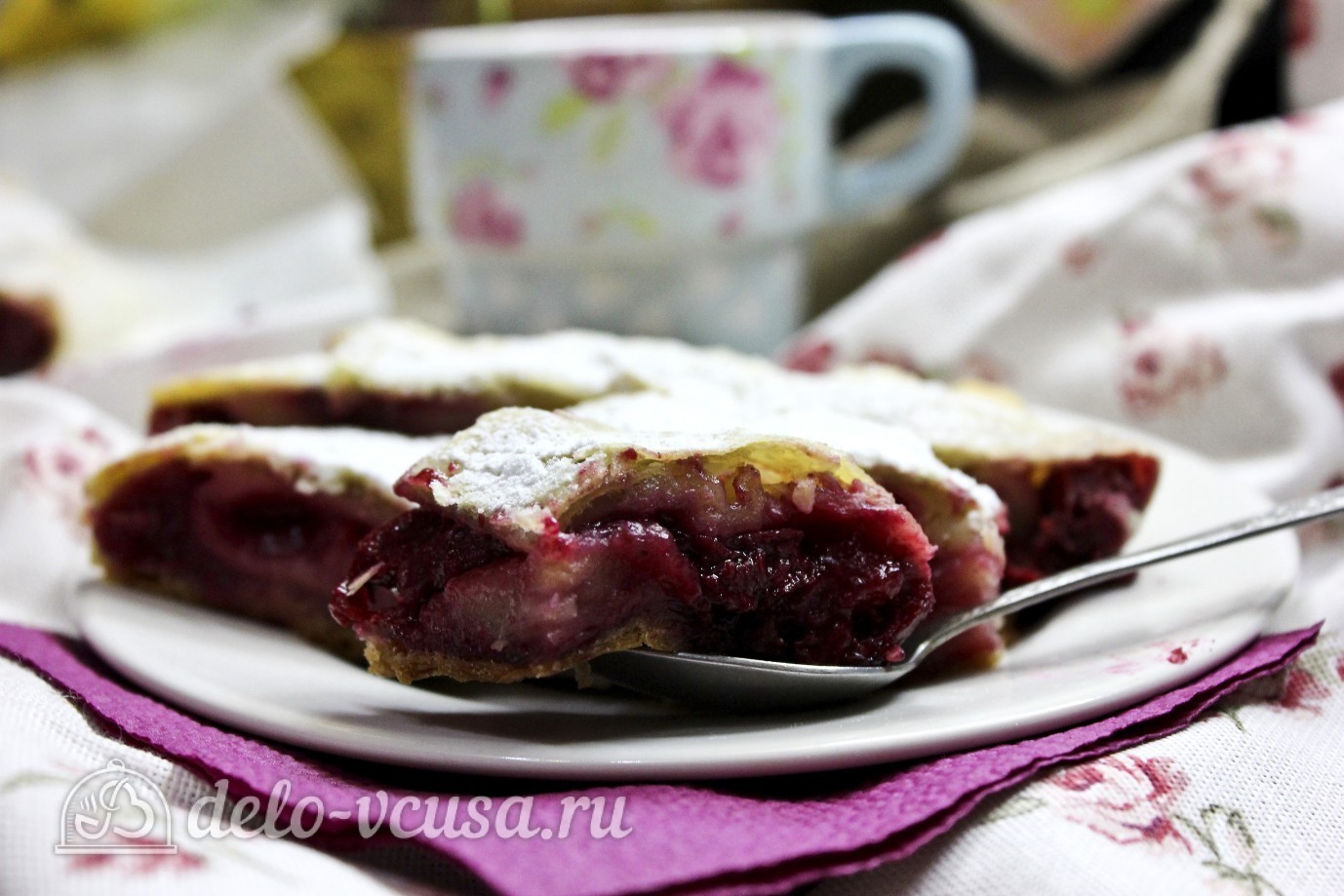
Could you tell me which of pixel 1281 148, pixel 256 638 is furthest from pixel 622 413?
pixel 1281 148

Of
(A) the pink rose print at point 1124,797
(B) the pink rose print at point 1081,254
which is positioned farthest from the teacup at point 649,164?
(A) the pink rose print at point 1124,797

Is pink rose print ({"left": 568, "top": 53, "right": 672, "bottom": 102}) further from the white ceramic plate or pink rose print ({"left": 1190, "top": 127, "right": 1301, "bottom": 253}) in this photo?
the white ceramic plate

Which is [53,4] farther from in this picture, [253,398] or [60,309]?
[253,398]

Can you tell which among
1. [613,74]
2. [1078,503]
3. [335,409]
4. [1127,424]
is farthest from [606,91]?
[1078,503]

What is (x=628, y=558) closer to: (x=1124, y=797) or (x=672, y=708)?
(x=672, y=708)

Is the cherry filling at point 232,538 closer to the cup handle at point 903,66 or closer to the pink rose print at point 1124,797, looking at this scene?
the pink rose print at point 1124,797

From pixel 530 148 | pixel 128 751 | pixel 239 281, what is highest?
pixel 530 148
